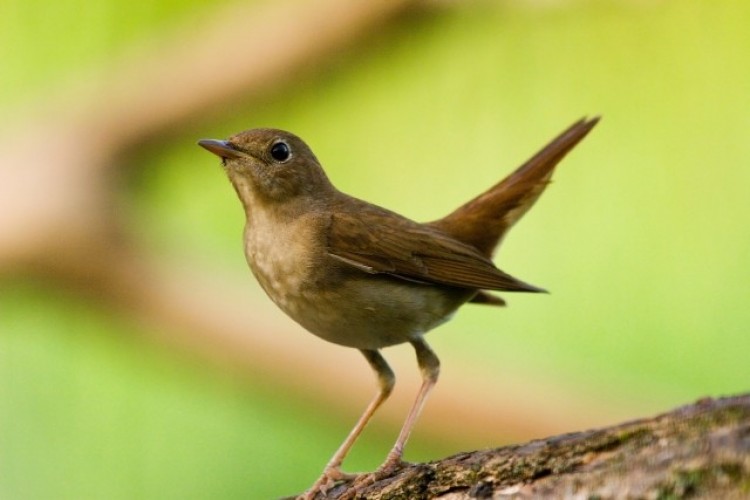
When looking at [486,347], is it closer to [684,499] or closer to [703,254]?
[703,254]

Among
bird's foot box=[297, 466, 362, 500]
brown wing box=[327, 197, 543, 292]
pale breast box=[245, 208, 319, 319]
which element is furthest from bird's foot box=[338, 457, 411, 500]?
brown wing box=[327, 197, 543, 292]

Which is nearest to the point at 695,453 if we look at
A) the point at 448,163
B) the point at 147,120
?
the point at 448,163

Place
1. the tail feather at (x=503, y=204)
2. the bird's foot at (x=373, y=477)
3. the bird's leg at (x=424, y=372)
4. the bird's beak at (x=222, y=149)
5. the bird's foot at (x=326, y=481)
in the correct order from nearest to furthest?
1. the bird's foot at (x=373, y=477)
2. the bird's foot at (x=326, y=481)
3. the bird's beak at (x=222, y=149)
4. the bird's leg at (x=424, y=372)
5. the tail feather at (x=503, y=204)

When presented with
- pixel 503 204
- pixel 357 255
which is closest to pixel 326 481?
pixel 357 255

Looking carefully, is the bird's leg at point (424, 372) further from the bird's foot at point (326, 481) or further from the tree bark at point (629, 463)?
the tree bark at point (629, 463)

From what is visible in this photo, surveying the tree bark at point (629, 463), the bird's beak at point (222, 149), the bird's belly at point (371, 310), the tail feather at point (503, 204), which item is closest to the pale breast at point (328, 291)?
the bird's belly at point (371, 310)

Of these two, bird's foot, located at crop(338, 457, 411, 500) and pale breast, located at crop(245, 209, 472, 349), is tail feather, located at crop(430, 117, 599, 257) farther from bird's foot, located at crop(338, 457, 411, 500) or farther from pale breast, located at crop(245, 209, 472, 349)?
bird's foot, located at crop(338, 457, 411, 500)
